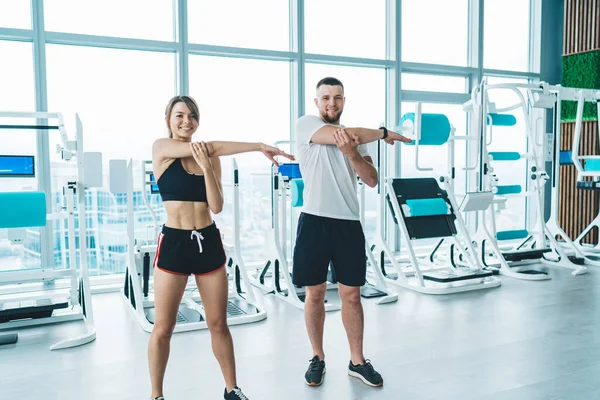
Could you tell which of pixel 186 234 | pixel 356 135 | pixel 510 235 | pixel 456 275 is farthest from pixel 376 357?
pixel 510 235

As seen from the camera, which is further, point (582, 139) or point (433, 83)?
point (582, 139)

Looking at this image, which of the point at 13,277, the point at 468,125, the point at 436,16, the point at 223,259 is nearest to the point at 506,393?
the point at 223,259

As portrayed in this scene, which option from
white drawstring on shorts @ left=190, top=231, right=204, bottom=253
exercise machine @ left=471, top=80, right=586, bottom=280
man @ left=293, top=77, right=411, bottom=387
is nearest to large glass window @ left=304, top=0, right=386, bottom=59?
exercise machine @ left=471, top=80, right=586, bottom=280

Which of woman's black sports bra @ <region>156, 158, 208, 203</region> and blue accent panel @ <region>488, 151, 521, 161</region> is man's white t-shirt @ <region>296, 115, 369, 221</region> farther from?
blue accent panel @ <region>488, 151, 521, 161</region>

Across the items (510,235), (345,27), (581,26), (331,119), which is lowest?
(510,235)

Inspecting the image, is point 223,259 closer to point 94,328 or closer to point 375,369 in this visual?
point 375,369

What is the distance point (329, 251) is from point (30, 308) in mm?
2420

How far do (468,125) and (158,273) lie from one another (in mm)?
5998

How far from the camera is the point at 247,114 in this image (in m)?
6.06

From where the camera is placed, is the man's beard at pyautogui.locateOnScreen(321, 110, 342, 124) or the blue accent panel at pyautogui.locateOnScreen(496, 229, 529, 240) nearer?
the man's beard at pyautogui.locateOnScreen(321, 110, 342, 124)

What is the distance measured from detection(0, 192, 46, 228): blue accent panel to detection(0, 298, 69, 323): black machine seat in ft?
2.10

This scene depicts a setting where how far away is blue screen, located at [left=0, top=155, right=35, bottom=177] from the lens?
372 cm

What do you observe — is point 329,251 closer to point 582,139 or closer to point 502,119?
point 502,119

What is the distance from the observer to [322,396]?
A: 2676 mm
